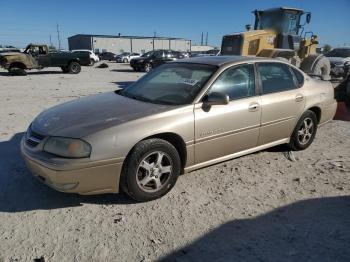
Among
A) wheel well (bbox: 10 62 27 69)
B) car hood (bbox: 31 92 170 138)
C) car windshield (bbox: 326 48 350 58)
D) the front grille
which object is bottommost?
wheel well (bbox: 10 62 27 69)

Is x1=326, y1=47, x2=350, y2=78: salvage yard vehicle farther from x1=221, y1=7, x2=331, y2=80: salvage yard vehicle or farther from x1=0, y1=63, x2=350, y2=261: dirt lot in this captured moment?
x1=0, y1=63, x2=350, y2=261: dirt lot

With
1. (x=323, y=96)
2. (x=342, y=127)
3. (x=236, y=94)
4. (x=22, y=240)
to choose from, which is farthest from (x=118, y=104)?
(x=342, y=127)

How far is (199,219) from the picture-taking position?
325 centimetres

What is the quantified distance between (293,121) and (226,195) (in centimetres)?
183

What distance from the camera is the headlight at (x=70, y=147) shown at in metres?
3.14

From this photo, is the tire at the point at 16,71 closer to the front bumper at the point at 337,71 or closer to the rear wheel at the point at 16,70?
the rear wheel at the point at 16,70

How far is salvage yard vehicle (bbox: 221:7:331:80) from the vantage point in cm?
1164

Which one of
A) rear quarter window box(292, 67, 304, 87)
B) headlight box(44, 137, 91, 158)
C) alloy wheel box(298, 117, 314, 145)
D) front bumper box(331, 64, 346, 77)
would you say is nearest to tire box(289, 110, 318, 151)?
alloy wheel box(298, 117, 314, 145)

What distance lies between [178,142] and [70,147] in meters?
1.19

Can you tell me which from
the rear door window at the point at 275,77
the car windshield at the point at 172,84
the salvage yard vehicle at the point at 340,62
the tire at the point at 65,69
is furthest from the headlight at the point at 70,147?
the tire at the point at 65,69

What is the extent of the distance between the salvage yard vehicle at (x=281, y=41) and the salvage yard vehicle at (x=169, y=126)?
6892mm

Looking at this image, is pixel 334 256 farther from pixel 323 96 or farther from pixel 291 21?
pixel 291 21

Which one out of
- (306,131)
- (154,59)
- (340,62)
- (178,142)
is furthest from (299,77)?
(154,59)

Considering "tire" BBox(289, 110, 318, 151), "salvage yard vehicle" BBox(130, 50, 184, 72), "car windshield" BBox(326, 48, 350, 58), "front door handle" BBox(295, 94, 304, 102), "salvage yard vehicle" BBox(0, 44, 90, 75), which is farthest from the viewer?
"salvage yard vehicle" BBox(130, 50, 184, 72)
